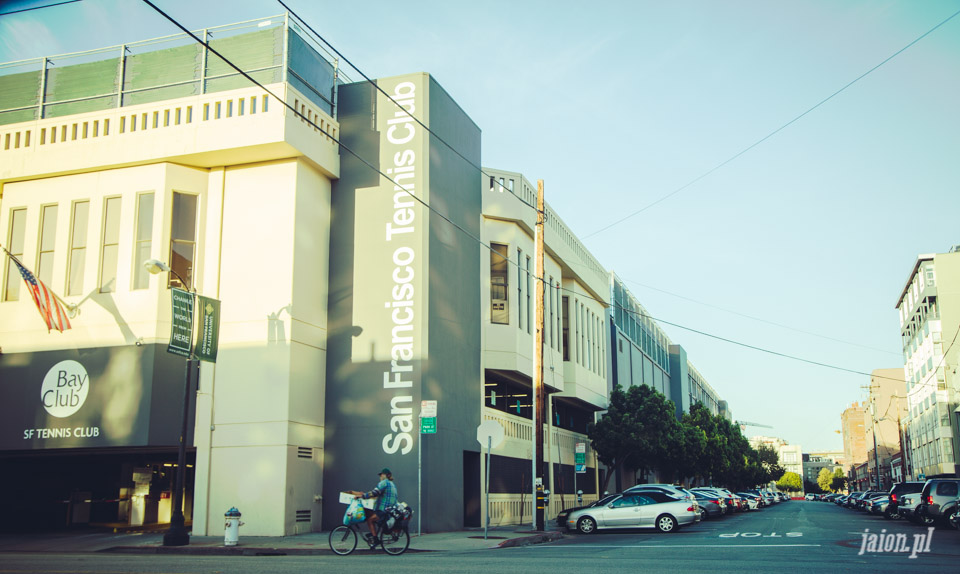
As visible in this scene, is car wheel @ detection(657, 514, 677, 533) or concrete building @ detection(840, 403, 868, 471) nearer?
car wheel @ detection(657, 514, 677, 533)

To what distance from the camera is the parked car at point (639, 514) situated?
88.4 ft

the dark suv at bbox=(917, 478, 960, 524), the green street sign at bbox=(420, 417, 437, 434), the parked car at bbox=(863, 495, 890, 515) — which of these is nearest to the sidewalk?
the green street sign at bbox=(420, 417, 437, 434)

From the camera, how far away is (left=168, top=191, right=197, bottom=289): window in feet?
83.5

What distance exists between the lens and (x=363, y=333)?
26266 mm

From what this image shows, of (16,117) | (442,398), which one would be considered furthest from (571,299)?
(16,117)

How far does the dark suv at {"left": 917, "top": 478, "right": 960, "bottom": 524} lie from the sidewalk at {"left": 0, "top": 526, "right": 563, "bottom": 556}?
1439 cm

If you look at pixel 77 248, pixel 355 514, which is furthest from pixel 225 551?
pixel 77 248

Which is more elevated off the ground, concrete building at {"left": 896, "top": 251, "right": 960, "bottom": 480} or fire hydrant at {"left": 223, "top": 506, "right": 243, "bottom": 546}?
concrete building at {"left": 896, "top": 251, "right": 960, "bottom": 480}

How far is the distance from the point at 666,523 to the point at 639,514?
900 mm

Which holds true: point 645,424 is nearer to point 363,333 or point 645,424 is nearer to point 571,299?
point 571,299

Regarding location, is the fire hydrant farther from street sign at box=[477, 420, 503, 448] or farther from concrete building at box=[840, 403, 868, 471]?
concrete building at box=[840, 403, 868, 471]

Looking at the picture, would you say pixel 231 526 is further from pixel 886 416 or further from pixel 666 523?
pixel 886 416

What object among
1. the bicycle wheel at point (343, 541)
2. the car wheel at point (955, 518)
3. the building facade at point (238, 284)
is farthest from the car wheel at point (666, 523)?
the bicycle wheel at point (343, 541)

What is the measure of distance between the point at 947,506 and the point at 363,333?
818 inches
